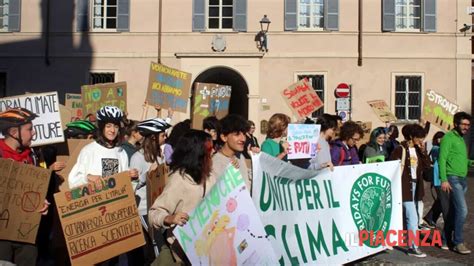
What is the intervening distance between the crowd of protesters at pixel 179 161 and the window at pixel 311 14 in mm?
13495

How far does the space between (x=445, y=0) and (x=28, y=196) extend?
2080 centimetres

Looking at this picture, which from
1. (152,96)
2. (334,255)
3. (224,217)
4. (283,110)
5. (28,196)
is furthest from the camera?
(283,110)

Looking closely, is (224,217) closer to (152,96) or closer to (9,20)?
(152,96)

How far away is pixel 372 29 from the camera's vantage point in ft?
74.3

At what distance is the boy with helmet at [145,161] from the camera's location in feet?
20.0

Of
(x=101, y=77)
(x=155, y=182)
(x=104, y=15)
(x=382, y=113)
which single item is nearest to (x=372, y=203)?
(x=155, y=182)

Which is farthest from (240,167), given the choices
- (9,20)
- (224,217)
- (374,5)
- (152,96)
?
(9,20)

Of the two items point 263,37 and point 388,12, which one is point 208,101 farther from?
point 388,12

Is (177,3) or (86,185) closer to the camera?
(86,185)

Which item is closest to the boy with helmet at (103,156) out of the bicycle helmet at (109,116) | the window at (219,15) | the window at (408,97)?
the bicycle helmet at (109,116)

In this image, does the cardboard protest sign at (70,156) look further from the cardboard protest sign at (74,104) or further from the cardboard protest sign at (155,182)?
the cardboard protest sign at (74,104)

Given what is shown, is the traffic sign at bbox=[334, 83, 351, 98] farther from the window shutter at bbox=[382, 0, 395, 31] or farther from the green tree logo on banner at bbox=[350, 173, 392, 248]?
the green tree logo on banner at bbox=[350, 173, 392, 248]

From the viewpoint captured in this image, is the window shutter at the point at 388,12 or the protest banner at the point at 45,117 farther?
the window shutter at the point at 388,12

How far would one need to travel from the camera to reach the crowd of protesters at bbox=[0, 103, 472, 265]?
4.29 metres
